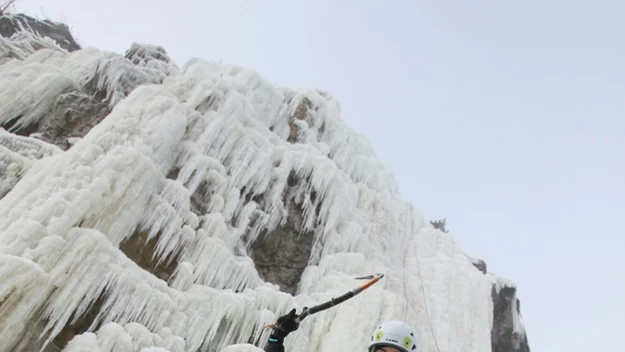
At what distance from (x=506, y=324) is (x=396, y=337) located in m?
15.7

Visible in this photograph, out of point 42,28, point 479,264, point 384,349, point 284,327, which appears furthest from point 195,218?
point 479,264

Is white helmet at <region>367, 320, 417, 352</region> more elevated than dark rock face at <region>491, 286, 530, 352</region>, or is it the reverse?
dark rock face at <region>491, 286, 530, 352</region>

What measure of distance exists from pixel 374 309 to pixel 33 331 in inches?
260

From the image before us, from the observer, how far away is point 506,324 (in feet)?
56.0

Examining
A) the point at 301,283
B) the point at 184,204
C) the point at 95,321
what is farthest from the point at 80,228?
the point at 301,283

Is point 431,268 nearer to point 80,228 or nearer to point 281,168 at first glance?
point 281,168

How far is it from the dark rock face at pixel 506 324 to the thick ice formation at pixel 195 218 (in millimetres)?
1725

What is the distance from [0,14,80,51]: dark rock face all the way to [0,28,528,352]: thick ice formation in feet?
7.91

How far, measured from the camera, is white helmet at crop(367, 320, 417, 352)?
3.13m

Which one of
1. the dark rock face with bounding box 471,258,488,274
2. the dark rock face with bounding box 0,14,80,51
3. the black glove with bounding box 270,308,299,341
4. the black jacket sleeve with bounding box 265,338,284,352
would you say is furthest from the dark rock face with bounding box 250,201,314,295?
the dark rock face with bounding box 0,14,80,51

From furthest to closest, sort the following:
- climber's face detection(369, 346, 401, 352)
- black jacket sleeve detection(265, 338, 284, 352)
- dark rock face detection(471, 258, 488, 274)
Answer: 1. dark rock face detection(471, 258, 488, 274)
2. black jacket sleeve detection(265, 338, 284, 352)
3. climber's face detection(369, 346, 401, 352)

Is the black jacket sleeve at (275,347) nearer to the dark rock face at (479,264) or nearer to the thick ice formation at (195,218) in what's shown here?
the thick ice formation at (195,218)

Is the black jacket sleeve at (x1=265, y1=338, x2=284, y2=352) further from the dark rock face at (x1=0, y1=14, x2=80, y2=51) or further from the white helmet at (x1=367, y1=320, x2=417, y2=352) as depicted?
the dark rock face at (x1=0, y1=14, x2=80, y2=51)

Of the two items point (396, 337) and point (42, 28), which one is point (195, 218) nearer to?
point (396, 337)
